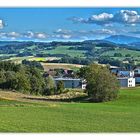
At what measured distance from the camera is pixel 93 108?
16.2 meters

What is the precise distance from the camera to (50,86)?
15336 mm

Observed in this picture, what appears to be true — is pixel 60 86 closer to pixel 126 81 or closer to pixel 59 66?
pixel 59 66

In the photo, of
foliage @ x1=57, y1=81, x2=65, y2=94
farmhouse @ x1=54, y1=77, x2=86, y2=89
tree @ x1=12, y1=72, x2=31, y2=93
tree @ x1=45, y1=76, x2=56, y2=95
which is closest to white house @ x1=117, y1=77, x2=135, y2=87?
farmhouse @ x1=54, y1=77, x2=86, y2=89

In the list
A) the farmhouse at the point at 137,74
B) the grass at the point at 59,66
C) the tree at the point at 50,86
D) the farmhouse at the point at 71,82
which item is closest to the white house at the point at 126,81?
the farmhouse at the point at 137,74

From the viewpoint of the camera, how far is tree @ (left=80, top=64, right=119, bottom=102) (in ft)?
50.5

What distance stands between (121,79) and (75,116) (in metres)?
1.37

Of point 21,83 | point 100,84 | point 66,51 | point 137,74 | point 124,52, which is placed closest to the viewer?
point 66,51

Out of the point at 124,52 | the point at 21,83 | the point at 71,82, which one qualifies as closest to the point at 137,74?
the point at 124,52

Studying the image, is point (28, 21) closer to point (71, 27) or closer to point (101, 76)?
point (71, 27)

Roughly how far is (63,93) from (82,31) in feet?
5.80

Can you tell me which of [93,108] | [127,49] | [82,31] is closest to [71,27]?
[82,31]

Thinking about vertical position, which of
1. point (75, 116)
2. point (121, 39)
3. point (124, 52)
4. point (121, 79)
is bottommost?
point (75, 116)

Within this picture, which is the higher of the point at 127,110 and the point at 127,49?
the point at 127,49
